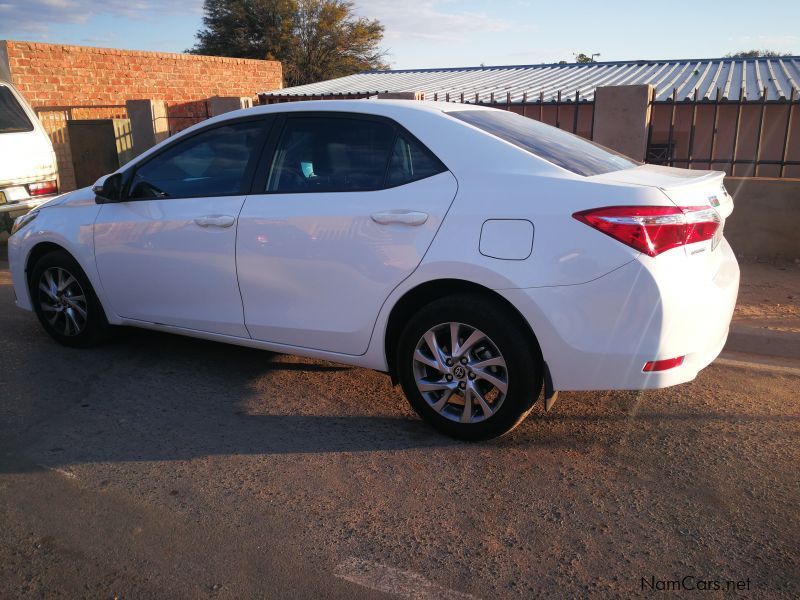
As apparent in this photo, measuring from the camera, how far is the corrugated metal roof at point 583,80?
55.8 ft

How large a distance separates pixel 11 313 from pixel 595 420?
5.27 meters

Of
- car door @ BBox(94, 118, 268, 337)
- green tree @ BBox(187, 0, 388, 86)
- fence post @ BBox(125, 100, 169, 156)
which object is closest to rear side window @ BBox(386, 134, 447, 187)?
car door @ BBox(94, 118, 268, 337)

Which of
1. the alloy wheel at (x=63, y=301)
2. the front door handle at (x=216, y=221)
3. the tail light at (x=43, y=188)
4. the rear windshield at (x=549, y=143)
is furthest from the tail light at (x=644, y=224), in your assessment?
the tail light at (x=43, y=188)

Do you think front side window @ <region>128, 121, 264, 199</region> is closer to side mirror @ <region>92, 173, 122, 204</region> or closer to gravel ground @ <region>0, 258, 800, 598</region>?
side mirror @ <region>92, 173, 122, 204</region>

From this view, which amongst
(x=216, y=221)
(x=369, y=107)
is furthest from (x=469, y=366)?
(x=216, y=221)

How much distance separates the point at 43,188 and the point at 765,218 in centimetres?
856

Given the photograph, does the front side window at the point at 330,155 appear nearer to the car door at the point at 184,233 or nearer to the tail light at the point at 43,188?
the car door at the point at 184,233

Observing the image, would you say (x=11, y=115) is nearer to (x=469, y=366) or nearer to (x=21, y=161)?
(x=21, y=161)

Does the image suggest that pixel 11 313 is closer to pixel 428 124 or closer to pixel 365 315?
pixel 365 315

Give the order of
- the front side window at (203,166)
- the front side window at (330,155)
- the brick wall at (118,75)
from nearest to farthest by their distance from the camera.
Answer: the front side window at (330,155) → the front side window at (203,166) → the brick wall at (118,75)

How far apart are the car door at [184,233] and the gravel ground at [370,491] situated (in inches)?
20.0

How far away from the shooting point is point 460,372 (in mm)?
3787

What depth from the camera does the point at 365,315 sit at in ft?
13.1

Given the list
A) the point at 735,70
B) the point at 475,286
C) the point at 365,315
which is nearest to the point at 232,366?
the point at 365,315
